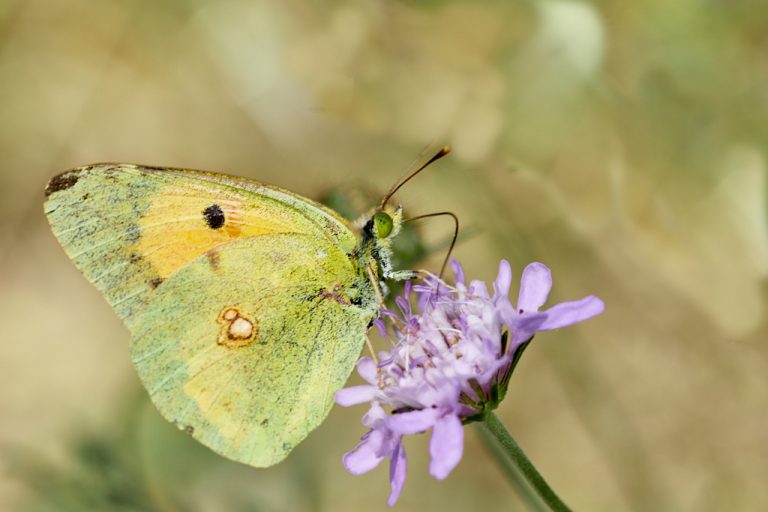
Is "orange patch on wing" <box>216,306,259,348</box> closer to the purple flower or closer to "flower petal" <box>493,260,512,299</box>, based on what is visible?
the purple flower

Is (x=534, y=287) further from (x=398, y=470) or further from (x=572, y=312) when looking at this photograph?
(x=398, y=470)

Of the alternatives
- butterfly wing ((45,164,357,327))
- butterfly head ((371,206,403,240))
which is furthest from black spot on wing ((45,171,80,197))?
butterfly head ((371,206,403,240))

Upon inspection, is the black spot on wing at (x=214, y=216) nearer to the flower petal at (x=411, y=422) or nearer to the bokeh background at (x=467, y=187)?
the bokeh background at (x=467, y=187)

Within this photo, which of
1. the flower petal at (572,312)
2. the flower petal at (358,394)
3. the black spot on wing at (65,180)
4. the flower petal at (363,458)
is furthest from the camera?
the black spot on wing at (65,180)

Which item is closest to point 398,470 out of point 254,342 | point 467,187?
point 254,342

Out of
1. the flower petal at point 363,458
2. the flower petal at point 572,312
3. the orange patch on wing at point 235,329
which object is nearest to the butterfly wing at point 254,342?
the orange patch on wing at point 235,329

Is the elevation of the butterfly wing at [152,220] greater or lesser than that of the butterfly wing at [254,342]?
greater

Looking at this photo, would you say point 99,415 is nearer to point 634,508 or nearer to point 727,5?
point 634,508
